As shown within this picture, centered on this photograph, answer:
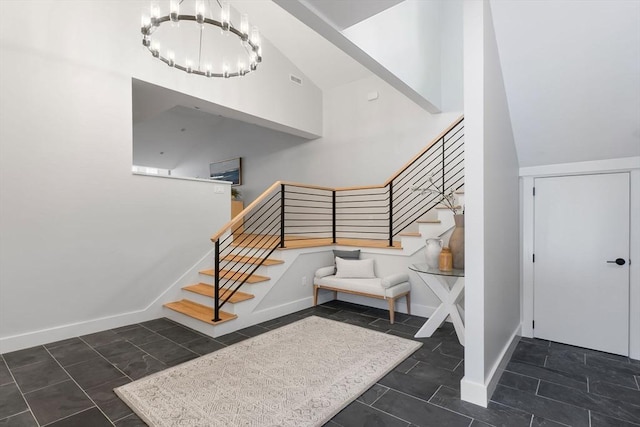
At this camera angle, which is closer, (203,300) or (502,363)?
(502,363)

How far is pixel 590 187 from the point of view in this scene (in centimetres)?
326

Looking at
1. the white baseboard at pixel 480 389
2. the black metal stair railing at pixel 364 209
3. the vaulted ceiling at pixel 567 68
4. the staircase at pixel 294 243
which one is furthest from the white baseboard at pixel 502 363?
the vaulted ceiling at pixel 567 68

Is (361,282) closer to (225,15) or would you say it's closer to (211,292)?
(211,292)

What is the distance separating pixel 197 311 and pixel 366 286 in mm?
2167

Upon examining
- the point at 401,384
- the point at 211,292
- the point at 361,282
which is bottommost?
the point at 401,384

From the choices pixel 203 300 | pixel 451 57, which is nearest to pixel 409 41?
pixel 451 57

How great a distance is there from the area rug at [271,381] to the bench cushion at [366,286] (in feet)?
1.99

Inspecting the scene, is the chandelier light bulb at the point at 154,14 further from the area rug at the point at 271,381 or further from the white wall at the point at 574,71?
the area rug at the point at 271,381

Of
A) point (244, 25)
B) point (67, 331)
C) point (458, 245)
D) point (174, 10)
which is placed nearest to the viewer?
point (174, 10)

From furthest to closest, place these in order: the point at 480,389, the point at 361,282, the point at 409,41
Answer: the point at 361,282 < the point at 409,41 < the point at 480,389

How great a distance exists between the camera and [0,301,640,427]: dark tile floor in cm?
205

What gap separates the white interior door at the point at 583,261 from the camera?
311 cm

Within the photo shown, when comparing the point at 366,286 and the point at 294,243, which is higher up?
the point at 294,243

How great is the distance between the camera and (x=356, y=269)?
173 inches
